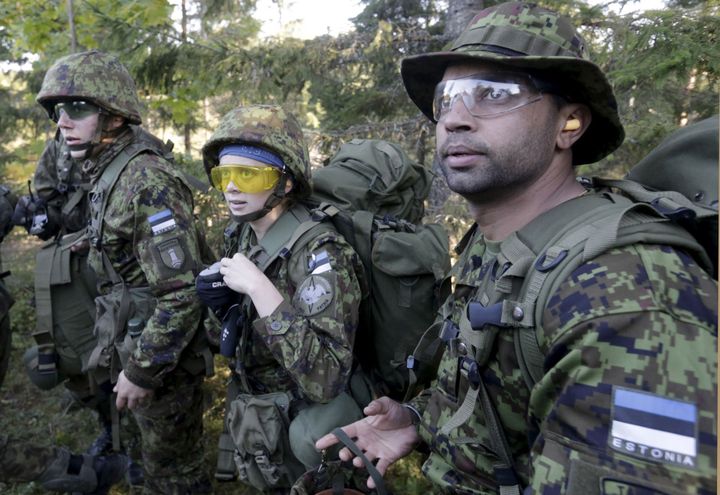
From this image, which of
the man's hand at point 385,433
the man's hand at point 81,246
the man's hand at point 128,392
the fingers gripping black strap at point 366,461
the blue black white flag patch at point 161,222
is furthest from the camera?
the man's hand at point 81,246

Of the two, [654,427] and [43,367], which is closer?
[654,427]

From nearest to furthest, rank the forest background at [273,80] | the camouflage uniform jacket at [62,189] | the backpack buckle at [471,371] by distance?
the backpack buckle at [471,371]
the forest background at [273,80]
the camouflage uniform jacket at [62,189]

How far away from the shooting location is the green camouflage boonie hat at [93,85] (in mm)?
3803

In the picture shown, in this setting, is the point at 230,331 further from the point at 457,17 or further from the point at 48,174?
the point at 457,17

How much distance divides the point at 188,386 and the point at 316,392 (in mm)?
1905

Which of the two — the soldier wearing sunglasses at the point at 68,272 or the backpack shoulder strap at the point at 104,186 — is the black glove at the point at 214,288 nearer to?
the backpack shoulder strap at the point at 104,186

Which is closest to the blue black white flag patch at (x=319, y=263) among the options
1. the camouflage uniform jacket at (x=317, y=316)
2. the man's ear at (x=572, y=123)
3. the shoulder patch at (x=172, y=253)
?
the camouflage uniform jacket at (x=317, y=316)

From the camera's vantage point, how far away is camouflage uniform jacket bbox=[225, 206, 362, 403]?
2527 mm

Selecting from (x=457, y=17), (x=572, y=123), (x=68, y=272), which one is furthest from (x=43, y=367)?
(x=457, y=17)

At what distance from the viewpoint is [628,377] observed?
1254 millimetres

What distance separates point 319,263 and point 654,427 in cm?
181

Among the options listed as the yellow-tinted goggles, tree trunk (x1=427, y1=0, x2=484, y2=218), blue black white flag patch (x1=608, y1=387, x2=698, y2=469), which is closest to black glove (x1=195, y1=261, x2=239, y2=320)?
the yellow-tinted goggles

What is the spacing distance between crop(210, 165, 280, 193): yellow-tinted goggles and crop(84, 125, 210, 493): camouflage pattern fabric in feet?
2.24

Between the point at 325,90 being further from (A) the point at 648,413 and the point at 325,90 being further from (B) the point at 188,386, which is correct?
(A) the point at 648,413
